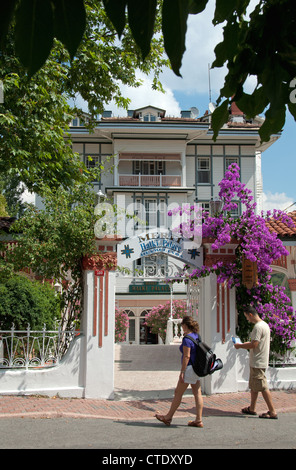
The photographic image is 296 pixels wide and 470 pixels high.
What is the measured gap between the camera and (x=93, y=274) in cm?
779

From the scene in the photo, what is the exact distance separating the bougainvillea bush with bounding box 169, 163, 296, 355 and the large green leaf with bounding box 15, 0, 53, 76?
22.1 ft

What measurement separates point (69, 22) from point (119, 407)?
21.5 ft

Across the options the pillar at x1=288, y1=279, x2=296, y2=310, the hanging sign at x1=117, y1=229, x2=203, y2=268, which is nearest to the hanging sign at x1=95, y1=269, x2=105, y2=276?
the hanging sign at x1=117, y1=229, x2=203, y2=268

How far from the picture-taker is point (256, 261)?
7871 millimetres

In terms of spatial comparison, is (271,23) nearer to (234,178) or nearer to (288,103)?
(288,103)

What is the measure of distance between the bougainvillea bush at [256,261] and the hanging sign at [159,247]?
245mm

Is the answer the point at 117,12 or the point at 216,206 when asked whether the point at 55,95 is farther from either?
the point at 117,12

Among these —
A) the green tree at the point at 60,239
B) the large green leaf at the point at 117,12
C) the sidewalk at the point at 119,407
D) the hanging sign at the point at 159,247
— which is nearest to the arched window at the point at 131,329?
the green tree at the point at 60,239

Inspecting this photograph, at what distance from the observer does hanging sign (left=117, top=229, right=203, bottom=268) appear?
826 cm

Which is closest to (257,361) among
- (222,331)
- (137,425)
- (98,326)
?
(222,331)

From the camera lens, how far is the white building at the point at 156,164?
27.3 m

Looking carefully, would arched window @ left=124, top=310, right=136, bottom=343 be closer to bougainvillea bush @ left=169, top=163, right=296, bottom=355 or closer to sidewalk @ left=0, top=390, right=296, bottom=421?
bougainvillea bush @ left=169, top=163, right=296, bottom=355

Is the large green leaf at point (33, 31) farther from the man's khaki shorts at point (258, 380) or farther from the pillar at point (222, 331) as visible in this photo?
the pillar at point (222, 331)

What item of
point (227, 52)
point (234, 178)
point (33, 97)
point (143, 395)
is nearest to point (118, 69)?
point (33, 97)
